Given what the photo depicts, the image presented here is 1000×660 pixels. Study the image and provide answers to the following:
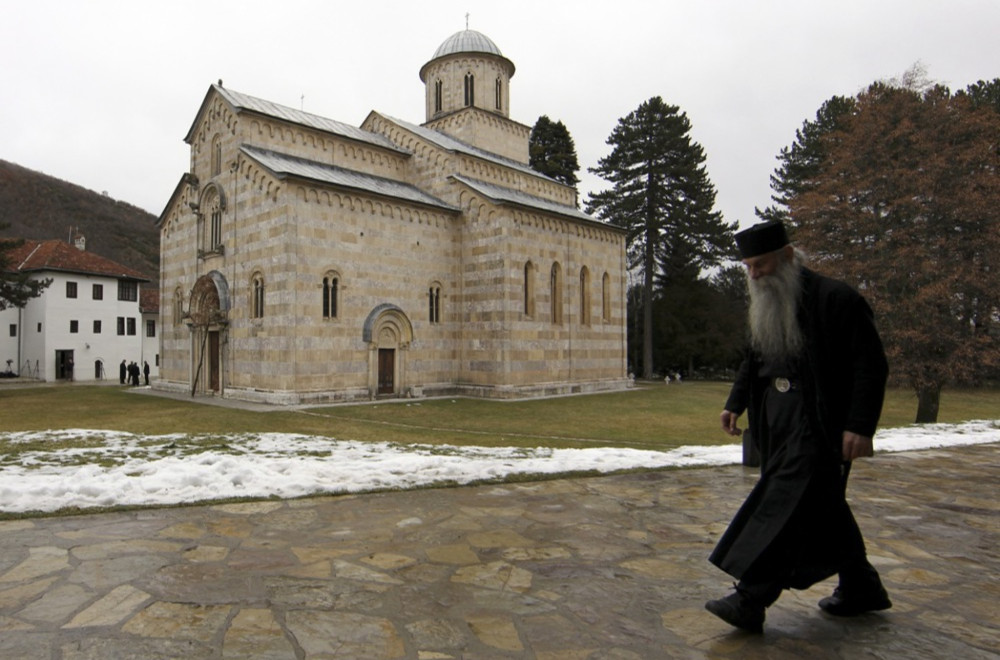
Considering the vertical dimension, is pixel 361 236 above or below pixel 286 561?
above

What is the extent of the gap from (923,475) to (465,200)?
20.1m

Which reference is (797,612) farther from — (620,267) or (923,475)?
(620,267)

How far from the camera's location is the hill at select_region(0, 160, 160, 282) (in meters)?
87.6

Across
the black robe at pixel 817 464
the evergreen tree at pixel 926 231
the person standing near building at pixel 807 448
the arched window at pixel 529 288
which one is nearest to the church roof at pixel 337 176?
the arched window at pixel 529 288

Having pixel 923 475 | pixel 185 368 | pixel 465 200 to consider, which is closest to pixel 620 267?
pixel 465 200

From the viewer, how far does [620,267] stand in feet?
Result: 98.5

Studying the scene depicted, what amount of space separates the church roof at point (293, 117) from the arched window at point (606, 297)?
1110 cm

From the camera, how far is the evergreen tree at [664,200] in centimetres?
4116

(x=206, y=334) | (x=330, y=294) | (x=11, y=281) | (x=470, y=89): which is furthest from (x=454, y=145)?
(x=11, y=281)

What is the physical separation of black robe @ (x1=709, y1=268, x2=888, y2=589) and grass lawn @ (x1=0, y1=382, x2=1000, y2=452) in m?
7.68

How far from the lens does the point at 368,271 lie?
22.3 metres

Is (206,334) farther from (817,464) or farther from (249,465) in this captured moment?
(817,464)

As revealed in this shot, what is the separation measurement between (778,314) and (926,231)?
59.7 feet

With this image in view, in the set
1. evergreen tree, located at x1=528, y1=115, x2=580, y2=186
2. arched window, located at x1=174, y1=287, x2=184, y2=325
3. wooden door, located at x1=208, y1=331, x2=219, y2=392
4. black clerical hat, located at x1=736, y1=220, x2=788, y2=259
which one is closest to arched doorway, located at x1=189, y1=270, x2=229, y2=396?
wooden door, located at x1=208, y1=331, x2=219, y2=392
